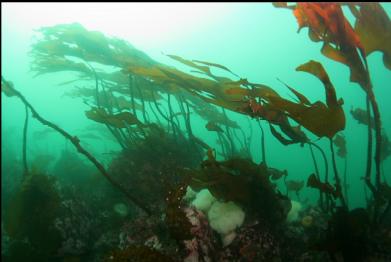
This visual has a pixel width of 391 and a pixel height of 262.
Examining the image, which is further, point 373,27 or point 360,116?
point 360,116

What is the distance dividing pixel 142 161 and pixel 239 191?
2106mm

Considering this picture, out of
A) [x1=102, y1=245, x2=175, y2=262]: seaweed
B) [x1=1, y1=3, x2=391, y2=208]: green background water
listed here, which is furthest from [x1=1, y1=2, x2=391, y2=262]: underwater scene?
[x1=1, y1=3, x2=391, y2=208]: green background water

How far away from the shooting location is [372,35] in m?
2.55

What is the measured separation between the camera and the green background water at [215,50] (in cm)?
2973

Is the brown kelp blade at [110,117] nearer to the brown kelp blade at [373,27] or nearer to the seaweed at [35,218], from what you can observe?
the seaweed at [35,218]

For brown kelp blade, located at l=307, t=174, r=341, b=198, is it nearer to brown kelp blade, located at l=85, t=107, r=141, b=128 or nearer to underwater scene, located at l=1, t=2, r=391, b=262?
underwater scene, located at l=1, t=2, r=391, b=262

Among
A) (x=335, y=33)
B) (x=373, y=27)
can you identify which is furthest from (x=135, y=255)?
(x=373, y=27)

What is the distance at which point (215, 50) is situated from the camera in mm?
51938

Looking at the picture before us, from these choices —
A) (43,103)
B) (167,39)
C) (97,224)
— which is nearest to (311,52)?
(167,39)

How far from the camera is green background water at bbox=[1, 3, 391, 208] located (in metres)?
29.7

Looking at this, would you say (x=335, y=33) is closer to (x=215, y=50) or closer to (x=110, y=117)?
(x=110, y=117)

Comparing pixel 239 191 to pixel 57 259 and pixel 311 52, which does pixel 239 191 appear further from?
pixel 311 52

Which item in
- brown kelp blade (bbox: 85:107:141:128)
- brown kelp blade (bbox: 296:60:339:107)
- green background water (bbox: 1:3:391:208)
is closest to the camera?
brown kelp blade (bbox: 296:60:339:107)

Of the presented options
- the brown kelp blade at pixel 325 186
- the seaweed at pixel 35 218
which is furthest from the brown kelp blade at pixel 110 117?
the brown kelp blade at pixel 325 186
